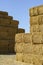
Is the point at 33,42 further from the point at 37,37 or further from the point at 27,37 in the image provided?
the point at 27,37

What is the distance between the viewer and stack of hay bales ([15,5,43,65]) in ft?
28.9

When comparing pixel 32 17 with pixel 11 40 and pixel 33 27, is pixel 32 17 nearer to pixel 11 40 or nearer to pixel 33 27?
pixel 33 27

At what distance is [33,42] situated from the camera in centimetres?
920

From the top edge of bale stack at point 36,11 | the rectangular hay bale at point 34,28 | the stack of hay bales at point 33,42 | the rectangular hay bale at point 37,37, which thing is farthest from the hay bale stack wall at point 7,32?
the rectangular hay bale at point 37,37

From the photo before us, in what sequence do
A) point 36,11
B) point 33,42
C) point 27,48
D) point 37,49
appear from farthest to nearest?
point 36,11 → point 27,48 → point 33,42 → point 37,49

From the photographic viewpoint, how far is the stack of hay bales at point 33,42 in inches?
347

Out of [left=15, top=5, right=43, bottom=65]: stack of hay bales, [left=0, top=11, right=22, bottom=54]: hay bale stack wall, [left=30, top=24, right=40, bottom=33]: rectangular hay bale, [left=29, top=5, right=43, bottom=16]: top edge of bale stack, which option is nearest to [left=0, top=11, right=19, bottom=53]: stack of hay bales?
[left=0, top=11, right=22, bottom=54]: hay bale stack wall

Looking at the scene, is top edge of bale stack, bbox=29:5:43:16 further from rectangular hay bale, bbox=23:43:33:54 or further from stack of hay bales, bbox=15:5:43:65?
rectangular hay bale, bbox=23:43:33:54

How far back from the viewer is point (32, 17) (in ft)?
33.4

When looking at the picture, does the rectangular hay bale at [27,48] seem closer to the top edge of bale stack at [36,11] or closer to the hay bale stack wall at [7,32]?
the top edge of bale stack at [36,11]

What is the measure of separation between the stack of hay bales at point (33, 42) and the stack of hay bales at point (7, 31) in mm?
5021

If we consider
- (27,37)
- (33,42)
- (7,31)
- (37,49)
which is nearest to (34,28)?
(27,37)

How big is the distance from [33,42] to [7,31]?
257 inches

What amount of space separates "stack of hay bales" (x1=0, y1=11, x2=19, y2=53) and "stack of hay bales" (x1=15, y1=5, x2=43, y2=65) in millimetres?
5021
